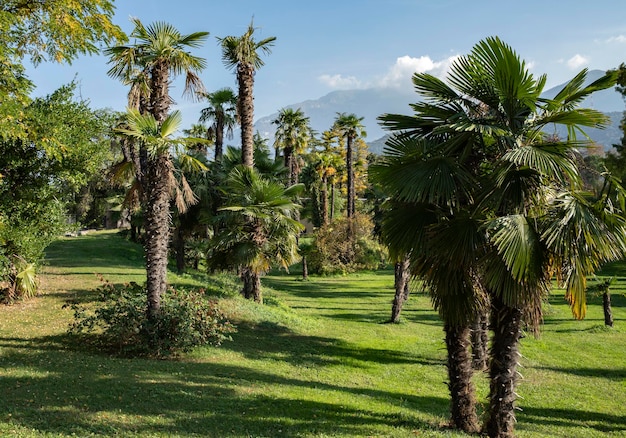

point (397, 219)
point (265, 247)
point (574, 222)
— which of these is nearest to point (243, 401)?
point (397, 219)

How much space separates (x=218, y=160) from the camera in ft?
83.6

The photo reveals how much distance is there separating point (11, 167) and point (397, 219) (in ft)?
35.9

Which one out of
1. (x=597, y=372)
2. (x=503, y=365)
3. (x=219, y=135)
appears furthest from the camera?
(x=219, y=135)

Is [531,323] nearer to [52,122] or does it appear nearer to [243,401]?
[243,401]

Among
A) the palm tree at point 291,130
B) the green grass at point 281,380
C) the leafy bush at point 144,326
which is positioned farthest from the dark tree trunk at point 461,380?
the palm tree at point 291,130

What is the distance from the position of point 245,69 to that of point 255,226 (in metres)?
6.48

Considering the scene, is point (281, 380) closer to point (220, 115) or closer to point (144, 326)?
point (144, 326)

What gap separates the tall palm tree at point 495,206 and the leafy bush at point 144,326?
5.80 meters

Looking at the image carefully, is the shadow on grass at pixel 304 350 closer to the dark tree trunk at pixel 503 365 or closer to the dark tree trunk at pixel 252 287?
the dark tree trunk at pixel 252 287

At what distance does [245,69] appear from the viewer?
19000 millimetres

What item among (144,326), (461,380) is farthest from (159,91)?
(461,380)

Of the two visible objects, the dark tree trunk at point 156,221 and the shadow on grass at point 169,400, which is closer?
the shadow on grass at point 169,400

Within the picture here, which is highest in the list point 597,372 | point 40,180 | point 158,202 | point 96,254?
point 40,180

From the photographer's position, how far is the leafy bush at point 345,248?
40.4 m
